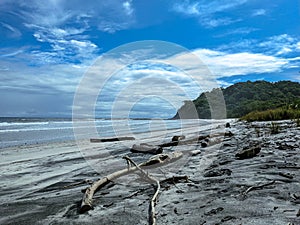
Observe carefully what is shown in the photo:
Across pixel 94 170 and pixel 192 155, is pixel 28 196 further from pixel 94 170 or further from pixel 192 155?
pixel 192 155

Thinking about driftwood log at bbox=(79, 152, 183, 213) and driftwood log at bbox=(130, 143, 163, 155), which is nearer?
driftwood log at bbox=(79, 152, 183, 213)

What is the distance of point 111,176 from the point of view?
436 centimetres

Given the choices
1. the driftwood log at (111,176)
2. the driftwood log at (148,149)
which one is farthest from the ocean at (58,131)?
the driftwood log at (111,176)

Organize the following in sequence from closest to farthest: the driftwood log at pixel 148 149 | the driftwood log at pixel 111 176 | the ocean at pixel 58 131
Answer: the driftwood log at pixel 111 176
the driftwood log at pixel 148 149
the ocean at pixel 58 131

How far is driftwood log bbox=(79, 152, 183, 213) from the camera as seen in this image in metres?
3.14

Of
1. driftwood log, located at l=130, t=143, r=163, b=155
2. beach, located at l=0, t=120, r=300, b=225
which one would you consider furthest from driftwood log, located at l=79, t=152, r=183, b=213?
driftwood log, located at l=130, t=143, r=163, b=155

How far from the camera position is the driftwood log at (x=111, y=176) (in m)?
3.14

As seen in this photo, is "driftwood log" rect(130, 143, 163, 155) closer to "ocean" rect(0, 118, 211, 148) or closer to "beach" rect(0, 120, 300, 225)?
"beach" rect(0, 120, 300, 225)

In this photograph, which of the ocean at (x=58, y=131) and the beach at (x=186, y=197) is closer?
the beach at (x=186, y=197)

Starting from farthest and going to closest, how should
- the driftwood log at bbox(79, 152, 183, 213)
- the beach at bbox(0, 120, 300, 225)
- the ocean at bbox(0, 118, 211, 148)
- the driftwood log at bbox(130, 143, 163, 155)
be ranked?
the ocean at bbox(0, 118, 211, 148) < the driftwood log at bbox(130, 143, 163, 155) < the driftwood log at bbox(79, 152, 183, 213) < the beach at bbox(0, 120, 300, 225)

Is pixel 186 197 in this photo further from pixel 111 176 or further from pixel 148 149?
pixel 148 149

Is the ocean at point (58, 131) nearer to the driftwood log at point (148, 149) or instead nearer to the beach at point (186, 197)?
the driftwood log at point (148, 149)

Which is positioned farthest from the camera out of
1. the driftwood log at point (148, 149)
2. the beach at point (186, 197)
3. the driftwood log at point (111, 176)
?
the driftwood log at point (148, 149)

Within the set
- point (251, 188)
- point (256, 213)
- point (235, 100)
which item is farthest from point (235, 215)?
point (235, 100)
